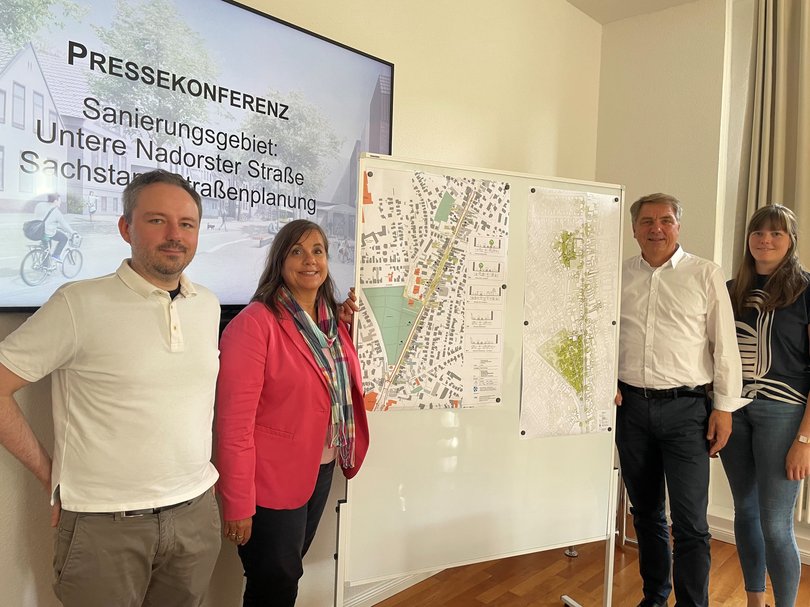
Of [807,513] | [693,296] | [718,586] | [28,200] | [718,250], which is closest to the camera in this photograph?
[28,200]

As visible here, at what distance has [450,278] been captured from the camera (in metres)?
2.04

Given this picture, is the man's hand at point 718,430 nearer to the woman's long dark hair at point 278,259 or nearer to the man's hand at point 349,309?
the man's hand at point 349,309

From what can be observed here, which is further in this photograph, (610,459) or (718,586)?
(718,586)

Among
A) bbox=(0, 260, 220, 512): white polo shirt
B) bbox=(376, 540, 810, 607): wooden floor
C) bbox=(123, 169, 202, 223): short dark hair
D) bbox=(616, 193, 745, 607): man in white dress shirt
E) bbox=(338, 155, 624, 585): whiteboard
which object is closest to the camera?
bbox=(0, 260, 220, 512): white polo shirt

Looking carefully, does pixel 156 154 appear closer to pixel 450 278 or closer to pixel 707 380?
pixel 450 278

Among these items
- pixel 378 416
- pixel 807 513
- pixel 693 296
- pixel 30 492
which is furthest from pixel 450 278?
pixel 807 513

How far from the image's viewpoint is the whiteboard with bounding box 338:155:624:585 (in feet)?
6.54

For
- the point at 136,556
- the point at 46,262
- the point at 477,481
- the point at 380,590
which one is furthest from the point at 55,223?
the point at 380,590

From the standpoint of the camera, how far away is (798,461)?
6.91ft

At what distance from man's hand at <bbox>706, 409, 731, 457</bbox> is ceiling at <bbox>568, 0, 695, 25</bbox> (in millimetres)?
2497

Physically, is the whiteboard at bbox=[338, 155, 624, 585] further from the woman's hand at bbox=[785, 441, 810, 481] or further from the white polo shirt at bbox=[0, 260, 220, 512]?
the white polo shirt at bbox=[0, 260, 220, 512]

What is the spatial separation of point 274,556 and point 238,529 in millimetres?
156

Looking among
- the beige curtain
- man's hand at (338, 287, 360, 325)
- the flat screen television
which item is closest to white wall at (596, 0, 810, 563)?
the beige curtain

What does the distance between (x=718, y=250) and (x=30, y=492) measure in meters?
3.41
